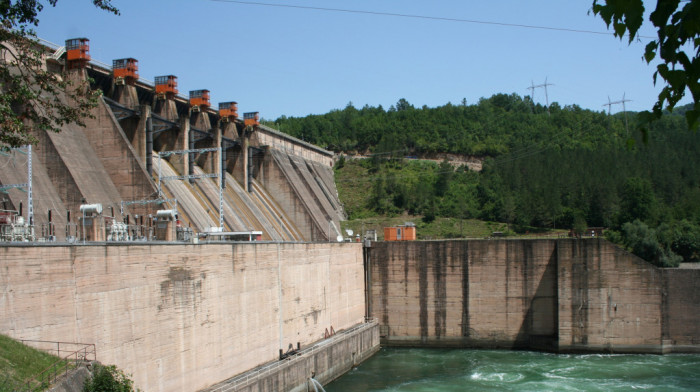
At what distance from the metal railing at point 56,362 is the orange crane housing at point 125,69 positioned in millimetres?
23462

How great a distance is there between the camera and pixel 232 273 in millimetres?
24906

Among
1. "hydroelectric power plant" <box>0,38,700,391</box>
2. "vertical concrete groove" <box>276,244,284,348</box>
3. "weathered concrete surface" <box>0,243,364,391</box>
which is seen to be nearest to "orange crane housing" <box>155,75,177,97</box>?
"hydroelectric power plant" <box>0,38,700,391</box>

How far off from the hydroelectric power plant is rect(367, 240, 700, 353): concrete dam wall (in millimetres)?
79

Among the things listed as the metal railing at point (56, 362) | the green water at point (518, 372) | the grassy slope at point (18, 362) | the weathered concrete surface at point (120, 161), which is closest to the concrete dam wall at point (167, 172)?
the weathered concrete surface at point (120, 161)

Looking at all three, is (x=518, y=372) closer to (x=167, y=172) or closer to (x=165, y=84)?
(x=167, y=172)

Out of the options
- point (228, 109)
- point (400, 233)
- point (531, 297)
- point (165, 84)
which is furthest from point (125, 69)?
point (531, 297)

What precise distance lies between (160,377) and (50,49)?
761 inches

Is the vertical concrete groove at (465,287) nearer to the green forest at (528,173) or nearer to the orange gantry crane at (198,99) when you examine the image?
the green forest at (528,173)

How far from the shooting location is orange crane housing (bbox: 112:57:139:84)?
37.1 m

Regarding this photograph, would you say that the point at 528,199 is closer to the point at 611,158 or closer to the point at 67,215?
the point at 611,158

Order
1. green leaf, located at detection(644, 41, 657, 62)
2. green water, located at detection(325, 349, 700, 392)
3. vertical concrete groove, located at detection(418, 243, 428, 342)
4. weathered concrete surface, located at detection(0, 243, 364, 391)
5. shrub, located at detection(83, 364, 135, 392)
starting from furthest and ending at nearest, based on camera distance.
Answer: vertical concrete groove, located at detection(418, 243, 428, 342), green water, located at detection(325, 349, 700, 392), weathered concrete surface, located at detection(0, 243, 364, 391), shrub, located at detection(83, 364, 135, 392), green leaf, located at detection(644, 41, 657, 62)

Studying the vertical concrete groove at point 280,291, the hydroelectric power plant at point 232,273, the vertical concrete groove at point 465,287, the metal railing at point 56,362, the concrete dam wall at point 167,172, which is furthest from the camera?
the vertical concrete groove at point 465,287

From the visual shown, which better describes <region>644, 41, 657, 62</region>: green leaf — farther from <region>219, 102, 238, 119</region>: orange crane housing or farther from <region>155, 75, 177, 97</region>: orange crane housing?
<region>219, 102, 238, 119</region>: orange crane housing

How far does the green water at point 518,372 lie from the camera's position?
2888 centimetres
